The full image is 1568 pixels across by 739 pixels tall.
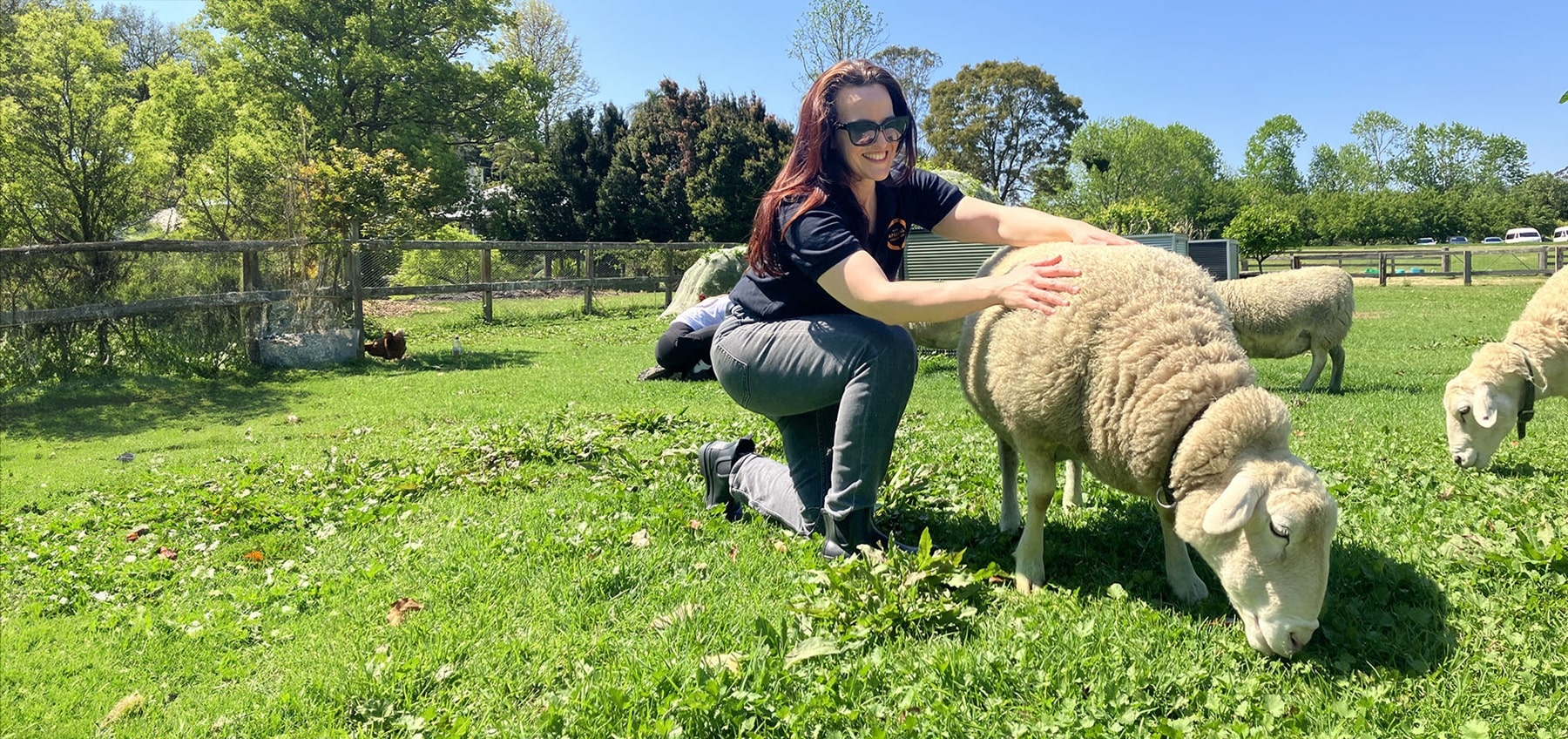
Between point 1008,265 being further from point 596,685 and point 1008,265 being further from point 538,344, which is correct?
point 538,344

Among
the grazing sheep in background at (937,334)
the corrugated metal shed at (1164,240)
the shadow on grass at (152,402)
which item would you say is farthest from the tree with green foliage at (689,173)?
the grazing sheep in background at (937,334)

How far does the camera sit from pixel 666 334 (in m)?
9.66

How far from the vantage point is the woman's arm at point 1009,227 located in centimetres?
372

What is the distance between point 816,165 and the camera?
3369 mm

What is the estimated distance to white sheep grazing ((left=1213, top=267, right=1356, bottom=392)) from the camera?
933 centimetres

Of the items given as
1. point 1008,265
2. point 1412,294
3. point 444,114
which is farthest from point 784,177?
point 444,114

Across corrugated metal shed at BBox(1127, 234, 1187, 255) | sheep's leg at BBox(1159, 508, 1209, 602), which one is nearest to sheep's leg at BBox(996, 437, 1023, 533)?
sheep's leg at BBox(1159, 508, 1209, 602)

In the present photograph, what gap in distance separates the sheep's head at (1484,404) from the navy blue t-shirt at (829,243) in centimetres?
332

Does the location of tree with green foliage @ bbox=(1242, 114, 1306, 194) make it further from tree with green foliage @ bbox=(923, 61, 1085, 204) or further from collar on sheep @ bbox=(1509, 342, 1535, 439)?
collar on sheep @ bbox=(1509, 342, 1535, 439)

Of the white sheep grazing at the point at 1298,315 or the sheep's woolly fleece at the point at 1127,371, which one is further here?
the white sheep grazing at the point at 1298,315

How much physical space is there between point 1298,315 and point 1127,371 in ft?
25.6

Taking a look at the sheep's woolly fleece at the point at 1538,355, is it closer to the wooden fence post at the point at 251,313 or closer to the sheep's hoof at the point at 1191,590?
the sheep's hoof at the point at 1191,590

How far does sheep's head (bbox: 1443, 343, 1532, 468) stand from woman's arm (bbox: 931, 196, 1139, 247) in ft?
8.73

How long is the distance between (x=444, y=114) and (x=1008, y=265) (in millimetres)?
29587
